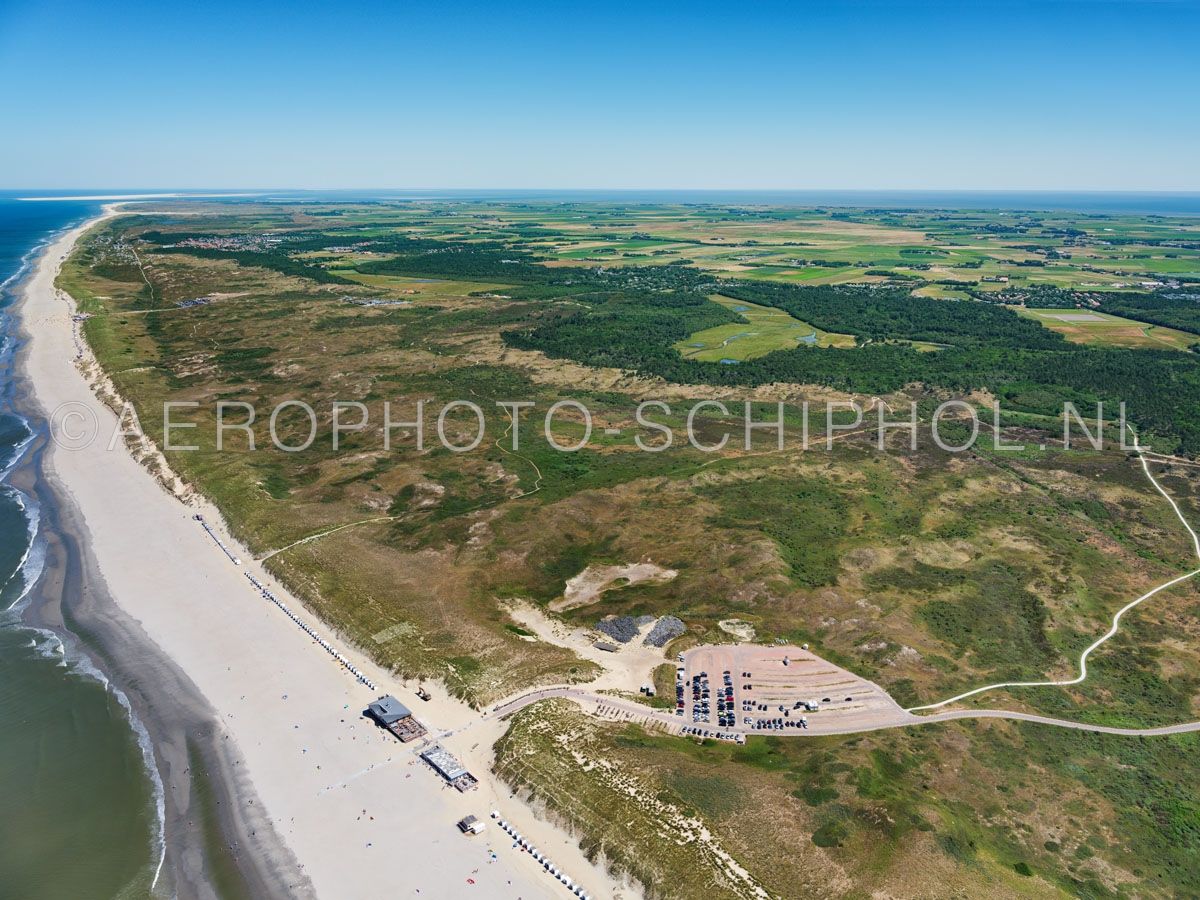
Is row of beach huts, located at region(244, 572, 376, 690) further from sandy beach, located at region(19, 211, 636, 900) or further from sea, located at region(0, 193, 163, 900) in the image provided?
sea, located at region(0, 193, 163, 900)

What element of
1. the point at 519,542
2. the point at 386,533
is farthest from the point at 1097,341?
the point at 386,533

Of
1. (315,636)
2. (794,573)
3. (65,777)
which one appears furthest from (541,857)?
(794,573)

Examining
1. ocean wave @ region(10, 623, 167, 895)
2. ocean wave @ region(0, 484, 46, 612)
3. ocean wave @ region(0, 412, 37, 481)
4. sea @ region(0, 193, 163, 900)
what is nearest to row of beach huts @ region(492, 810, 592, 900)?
ocean wave @ region(10, 623, 167, 895)

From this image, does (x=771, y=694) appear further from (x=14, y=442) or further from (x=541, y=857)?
(x=14, y=442)

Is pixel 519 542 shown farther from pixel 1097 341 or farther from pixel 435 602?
pixel 1097 341

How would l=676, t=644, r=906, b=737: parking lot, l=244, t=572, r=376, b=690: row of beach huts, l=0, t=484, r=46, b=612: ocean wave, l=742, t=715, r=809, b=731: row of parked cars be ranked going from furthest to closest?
l=0, t=484, r=46, b=612: ocean wave, l=244, t=572, r=376, b=690: row of beach huts, l=676, t=644, r=906, b=737: parking lot, l=742, t=715, r=809, b=731: row of parked cars

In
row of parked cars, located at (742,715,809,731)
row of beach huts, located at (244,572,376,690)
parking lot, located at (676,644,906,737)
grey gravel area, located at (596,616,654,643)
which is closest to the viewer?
row of parked cars, located at (742,715,809,731)

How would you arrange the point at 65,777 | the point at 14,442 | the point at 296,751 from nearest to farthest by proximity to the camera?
the point at 65,777 → the point at 296,751 → the point at 14,442
